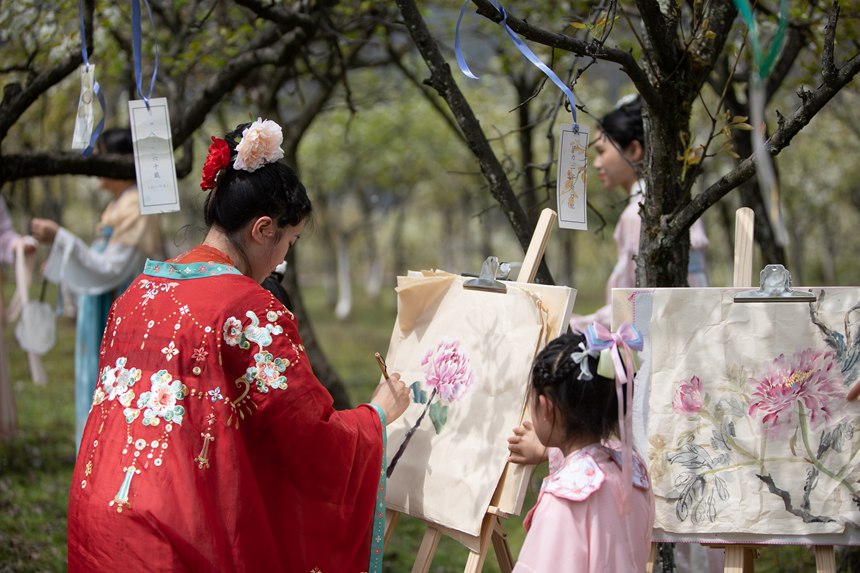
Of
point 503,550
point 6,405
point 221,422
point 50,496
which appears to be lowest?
point 50,496

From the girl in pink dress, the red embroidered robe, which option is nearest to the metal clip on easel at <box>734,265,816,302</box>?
the girl in pink dress

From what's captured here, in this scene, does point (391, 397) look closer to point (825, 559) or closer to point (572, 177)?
point (572, 177)

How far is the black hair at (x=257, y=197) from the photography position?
2361 millimetres

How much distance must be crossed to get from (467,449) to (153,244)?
2926 millimetres

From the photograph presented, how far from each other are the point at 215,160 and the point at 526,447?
1.10m

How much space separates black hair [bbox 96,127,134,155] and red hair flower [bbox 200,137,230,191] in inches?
92.6

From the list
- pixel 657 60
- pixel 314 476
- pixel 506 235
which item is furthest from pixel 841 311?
pixel 506 235

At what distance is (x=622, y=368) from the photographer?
2.07 meters

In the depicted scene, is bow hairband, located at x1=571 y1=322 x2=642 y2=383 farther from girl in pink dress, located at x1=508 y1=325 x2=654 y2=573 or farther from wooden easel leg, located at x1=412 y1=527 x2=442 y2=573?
wooden easel leg, located at x1=412 y1=527 x2=442 y2=573

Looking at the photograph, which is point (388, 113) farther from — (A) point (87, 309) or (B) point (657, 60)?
(B) point (657, 60)

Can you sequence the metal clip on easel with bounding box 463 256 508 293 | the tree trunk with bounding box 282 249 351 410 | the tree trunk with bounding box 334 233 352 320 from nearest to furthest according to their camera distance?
the metal clip on easel with bounding box 463 256 508 293 → the tree trunk with bounding box 282 249 351 410 → the tree trunk with bounding box 334 233 352 320

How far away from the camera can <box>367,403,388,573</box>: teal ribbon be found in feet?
8.28

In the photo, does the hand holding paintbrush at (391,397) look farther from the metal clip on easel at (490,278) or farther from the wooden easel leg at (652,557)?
the wooden easel leg at (652,557)

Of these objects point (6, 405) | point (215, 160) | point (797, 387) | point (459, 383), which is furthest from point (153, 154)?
point (6, 405)
